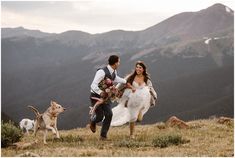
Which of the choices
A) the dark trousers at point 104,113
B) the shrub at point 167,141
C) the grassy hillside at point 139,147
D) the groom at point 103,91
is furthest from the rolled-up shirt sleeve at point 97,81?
the shrub at point 167,141

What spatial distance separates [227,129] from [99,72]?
5.30 meters

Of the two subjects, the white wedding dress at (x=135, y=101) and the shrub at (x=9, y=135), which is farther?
the white wedding dress at (x=135, y=101)

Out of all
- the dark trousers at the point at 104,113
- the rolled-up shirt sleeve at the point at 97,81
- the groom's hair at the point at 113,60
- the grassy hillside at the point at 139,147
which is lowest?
the grassy hillside at the point at 139,147

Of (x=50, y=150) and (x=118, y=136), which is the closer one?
(x=50, y=150)

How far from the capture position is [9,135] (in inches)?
461

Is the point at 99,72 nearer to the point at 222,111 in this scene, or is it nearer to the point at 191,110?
the point at 222,111

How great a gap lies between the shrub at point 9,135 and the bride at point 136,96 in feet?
10.1

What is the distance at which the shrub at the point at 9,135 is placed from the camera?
37.7ft

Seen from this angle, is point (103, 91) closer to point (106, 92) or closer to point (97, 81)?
point (106, 92)

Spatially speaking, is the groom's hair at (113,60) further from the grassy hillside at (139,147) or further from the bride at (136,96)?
the grassy hillside at (139,147)

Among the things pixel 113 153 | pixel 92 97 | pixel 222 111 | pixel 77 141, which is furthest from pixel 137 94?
pixel 222 111

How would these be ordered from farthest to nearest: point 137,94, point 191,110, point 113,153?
point 191,110 < point 137,94 < point 113,153

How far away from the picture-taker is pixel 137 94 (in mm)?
13250

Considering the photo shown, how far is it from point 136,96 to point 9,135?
3718mm
